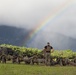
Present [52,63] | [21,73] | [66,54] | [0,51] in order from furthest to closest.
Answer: [66,54]
[0,51]
[52,63]
[21,73]

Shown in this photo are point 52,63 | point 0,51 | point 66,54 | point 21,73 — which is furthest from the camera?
point 66,54

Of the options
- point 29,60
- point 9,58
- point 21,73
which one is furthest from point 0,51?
point 21,73

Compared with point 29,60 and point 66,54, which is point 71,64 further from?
→ point 66,54

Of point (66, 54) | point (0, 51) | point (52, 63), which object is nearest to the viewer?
point (52, 63)

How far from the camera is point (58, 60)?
3288 cm

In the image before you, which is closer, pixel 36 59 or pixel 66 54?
pixel 36 59

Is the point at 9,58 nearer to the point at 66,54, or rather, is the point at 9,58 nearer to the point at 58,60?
the point at 58,60

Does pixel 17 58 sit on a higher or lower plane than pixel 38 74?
higher

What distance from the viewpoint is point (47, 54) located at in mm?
32688

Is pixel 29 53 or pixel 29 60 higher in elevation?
pixel 29 53

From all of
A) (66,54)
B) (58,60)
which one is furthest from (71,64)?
(66,54)

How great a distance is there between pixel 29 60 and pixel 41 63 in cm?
164

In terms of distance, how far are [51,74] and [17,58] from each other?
12862 millimetres

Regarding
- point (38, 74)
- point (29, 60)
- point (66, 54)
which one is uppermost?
point (66, 54)
